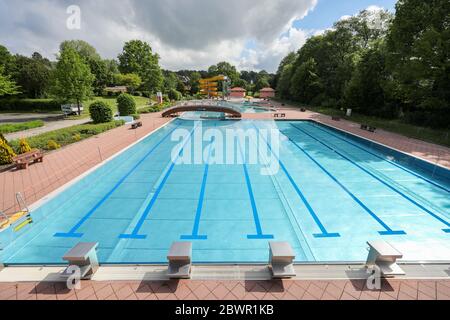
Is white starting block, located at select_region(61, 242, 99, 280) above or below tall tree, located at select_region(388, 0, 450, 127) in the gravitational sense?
below

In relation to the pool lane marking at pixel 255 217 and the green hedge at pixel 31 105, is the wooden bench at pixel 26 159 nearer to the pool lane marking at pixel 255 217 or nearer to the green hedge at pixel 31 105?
the pool lane marking at pixel 255 217

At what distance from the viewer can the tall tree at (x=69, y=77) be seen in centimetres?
2244

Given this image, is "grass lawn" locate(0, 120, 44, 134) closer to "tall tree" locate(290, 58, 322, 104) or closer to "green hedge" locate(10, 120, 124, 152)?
"green hedge" locate(10, 120, 124, 152)

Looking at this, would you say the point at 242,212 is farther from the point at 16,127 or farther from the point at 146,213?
the point at 16,127

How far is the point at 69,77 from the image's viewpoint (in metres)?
22.5

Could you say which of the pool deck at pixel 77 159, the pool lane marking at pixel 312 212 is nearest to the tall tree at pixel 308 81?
the pool deck at pixel 77 159

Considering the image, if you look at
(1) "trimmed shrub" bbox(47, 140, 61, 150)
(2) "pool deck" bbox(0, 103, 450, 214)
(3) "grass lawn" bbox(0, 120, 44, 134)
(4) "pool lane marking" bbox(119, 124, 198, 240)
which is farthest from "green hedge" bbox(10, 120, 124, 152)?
(4) "pool lane marking" bbox(119, 124, 198, 240)

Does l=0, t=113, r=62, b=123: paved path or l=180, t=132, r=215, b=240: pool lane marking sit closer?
l=180, t=132, r=215, b=240: pool lane marking

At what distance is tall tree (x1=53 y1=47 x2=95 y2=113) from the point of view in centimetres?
2244

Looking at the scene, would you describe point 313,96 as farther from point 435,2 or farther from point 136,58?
point 136,58

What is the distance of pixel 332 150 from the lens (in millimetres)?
14203

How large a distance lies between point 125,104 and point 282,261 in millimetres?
24941

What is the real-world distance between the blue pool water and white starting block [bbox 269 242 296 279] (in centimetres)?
160

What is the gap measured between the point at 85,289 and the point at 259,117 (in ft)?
82.5
